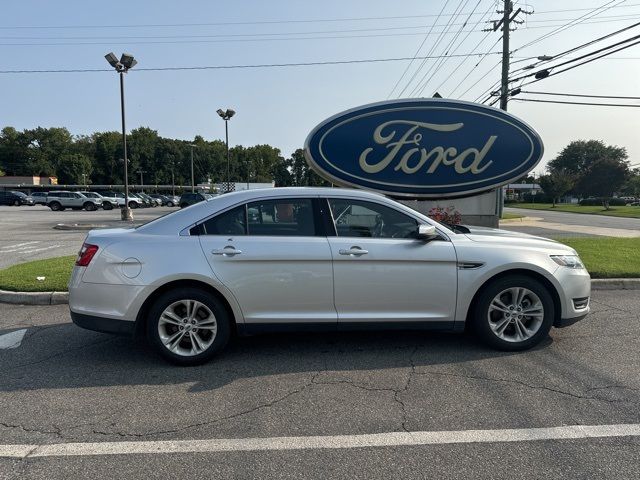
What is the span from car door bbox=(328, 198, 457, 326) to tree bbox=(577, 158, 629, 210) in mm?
76029

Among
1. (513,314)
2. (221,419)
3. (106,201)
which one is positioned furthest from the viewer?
(106,201)

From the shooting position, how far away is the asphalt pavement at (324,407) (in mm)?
2770

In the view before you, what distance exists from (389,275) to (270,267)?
3.71 ft

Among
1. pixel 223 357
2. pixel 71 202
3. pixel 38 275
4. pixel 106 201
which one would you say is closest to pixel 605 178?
pixel 106 201

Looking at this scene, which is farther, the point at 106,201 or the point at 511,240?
the point at 106,201

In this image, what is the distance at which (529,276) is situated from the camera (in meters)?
4.61

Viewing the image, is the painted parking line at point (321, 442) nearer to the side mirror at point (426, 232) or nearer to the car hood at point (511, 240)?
the side mirror at point (426, 232)

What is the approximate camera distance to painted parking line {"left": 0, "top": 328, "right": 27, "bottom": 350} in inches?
191

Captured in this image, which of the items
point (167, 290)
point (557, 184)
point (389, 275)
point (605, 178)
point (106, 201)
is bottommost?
point (167, 290)

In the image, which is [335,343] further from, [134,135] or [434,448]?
[134,135]

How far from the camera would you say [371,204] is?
15.1 feet

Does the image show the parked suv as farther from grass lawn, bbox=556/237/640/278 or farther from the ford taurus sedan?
the ford taurus sedan

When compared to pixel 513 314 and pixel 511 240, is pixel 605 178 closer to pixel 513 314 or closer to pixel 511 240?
pixel 511 240

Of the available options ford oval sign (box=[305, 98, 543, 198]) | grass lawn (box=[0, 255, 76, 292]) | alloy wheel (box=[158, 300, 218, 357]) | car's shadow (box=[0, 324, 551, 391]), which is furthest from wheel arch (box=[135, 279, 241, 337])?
ford oval sign (box=[305, 98, 543, 198])
